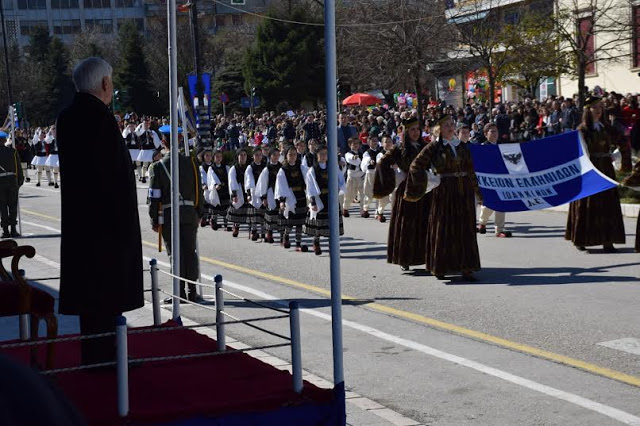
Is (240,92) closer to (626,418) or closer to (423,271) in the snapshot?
(423,271)

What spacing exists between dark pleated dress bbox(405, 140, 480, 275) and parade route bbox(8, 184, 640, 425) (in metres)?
0.26

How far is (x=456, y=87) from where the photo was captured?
55.0 meters

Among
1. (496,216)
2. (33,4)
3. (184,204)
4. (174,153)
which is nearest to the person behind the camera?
(174,153)

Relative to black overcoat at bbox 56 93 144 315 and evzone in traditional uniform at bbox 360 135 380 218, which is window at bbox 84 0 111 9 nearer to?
evzone in traditional uniform at bbox 360 135 380 218

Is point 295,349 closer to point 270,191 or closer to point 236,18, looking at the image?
point 270,191

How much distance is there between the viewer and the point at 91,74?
587cm

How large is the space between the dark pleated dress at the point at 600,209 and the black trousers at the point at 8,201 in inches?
413

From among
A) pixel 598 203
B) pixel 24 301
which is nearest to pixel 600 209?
pixel 598 203

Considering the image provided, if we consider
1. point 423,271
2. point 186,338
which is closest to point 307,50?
point 423,271

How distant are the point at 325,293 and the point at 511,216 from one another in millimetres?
8235

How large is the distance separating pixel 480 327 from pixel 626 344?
149 cm

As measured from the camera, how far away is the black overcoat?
5848 mm

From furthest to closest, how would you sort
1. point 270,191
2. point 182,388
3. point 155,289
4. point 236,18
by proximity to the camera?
point 236,18
point 270,191
point 155,289
point 182,388

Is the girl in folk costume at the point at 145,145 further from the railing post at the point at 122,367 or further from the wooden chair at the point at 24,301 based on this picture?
the railing post at the point at 122,367
